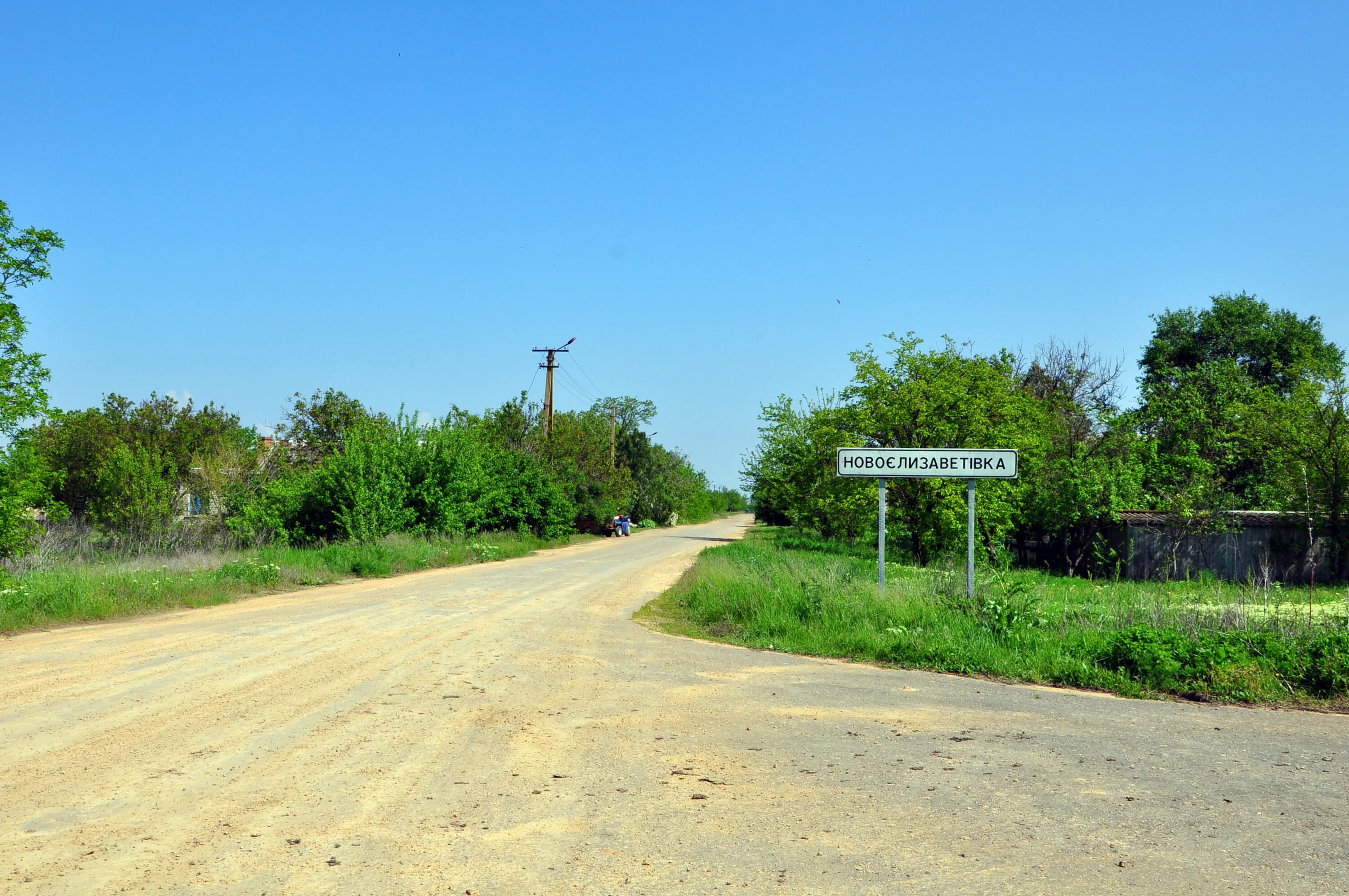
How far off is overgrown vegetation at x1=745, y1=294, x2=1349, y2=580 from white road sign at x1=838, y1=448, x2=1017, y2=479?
10.0m

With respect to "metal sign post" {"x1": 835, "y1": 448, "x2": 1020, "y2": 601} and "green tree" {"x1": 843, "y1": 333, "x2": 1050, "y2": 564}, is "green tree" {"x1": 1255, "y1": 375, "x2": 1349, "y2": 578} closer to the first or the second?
"green tree" {"x1": 843, "y1": 333, "x2": 1050, "y2": 564}

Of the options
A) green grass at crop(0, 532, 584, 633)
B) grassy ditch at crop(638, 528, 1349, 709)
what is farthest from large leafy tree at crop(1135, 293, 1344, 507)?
green grass at crop(0, 532, 584, 633)

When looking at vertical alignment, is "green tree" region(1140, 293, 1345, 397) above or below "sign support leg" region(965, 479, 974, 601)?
above

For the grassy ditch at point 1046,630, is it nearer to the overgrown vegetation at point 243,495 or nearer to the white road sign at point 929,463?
the white road sign at point 929,463

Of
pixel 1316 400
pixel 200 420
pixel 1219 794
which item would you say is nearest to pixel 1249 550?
pixel 1316 400

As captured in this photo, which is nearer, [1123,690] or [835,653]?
[1123,690]

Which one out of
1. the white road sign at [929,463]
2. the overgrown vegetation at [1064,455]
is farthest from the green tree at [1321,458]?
the white road sign at [929,463]

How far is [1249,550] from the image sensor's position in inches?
1128

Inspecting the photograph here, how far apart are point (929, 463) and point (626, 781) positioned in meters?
9.05

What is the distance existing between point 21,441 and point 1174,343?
5448 centimetres

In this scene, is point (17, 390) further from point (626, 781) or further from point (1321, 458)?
point (1321, 458)

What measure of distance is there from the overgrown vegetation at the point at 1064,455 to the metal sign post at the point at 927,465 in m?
10.0

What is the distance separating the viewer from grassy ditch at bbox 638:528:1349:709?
9.48m

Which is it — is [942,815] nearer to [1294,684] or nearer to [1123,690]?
[1123,690]
